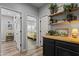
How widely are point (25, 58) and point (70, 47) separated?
94 centimetres

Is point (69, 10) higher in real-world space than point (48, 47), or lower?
higher

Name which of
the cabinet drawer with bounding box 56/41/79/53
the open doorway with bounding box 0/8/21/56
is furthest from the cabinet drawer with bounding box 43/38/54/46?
the open doorway with bounding box 0/8/21/56

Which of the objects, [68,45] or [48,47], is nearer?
[68,45]

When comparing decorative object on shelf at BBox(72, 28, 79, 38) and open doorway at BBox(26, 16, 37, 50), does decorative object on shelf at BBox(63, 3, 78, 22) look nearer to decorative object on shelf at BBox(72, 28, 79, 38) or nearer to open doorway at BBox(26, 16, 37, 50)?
decorative object on shelf at BBox(72, 28, 79, 38)

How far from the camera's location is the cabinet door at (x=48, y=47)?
7.07 feet

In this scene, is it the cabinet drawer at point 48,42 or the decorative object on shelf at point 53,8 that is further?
the cabinet drawer at point 48,42

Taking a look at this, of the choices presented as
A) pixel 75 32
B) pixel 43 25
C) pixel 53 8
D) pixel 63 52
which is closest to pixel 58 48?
pixel 63 52

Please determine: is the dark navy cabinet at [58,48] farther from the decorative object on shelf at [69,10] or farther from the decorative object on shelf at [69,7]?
the decorative object on shelf at [69,7]

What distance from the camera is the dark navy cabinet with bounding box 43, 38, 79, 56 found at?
172cm

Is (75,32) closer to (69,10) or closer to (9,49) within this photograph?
(69,10)

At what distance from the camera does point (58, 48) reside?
79.9 inches

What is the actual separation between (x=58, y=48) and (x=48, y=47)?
0.88 ft

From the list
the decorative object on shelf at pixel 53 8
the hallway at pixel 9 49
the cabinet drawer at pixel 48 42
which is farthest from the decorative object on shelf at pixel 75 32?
the hallway at pixel 9 49

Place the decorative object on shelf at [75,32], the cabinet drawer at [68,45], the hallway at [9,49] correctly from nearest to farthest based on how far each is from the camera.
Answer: the cabinet drawer at [68,45] < the decorative object on shelf at [75,32] < the hallway at [9,49]
